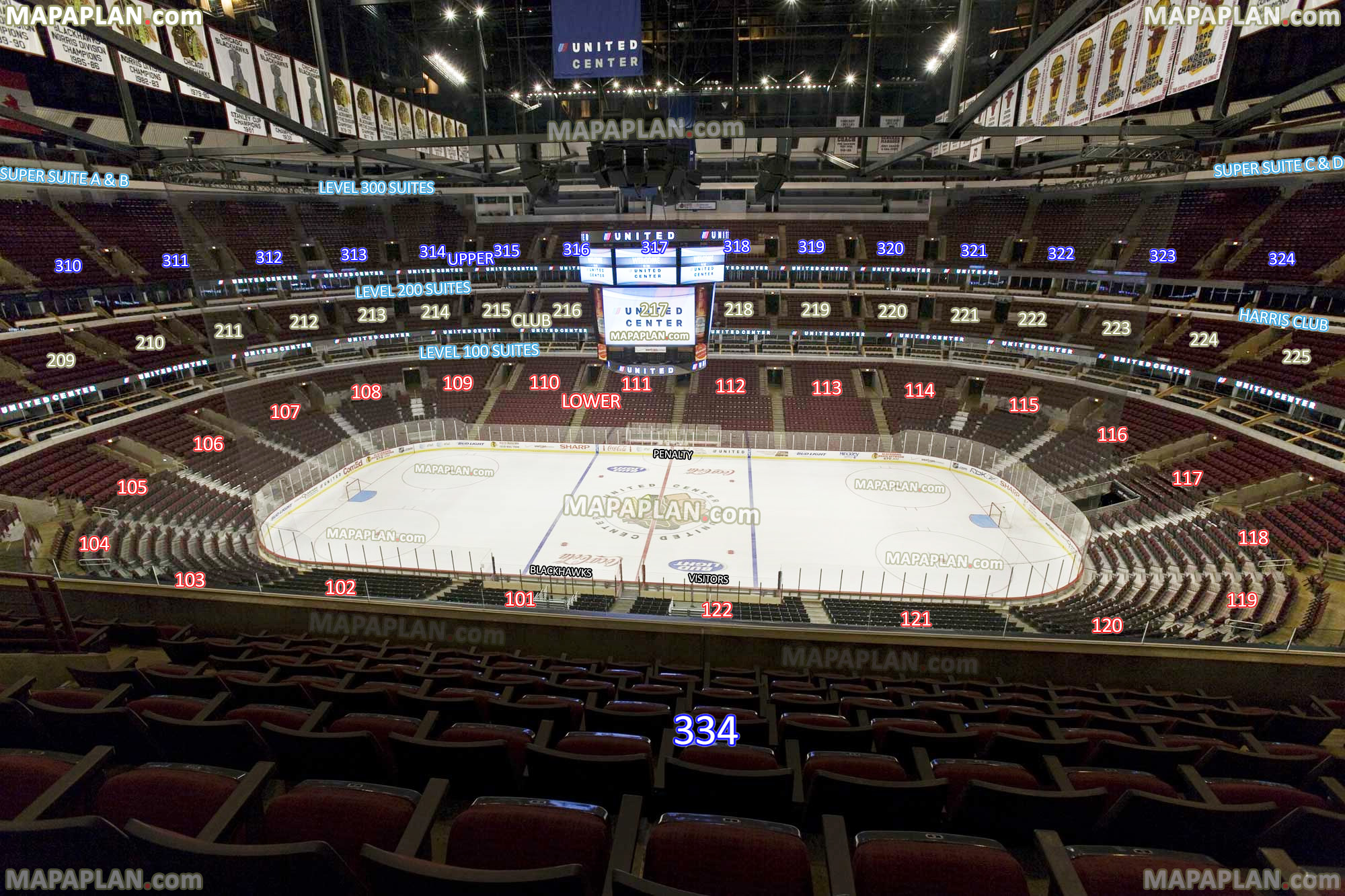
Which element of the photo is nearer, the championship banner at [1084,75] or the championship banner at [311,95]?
the championship banner at [1084,75]

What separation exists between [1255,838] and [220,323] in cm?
2126

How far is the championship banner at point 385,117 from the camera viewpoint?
400 inches

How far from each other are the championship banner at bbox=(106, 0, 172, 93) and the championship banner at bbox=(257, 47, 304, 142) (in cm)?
128

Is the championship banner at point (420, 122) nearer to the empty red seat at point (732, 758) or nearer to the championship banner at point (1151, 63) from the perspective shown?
the championship banner at point (1151, 63)

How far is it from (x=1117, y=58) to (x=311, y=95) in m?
12.3

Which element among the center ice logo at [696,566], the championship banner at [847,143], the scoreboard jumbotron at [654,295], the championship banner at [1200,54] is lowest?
the center ice logo at [696,566]

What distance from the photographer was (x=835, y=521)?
17.6m

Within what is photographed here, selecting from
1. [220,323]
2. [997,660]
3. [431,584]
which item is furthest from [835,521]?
[220,323]

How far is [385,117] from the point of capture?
1030 centimetres

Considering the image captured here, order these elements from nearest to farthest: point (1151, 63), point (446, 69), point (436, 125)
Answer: point (1151, 63)
point (446, 69)
point (436, 125)

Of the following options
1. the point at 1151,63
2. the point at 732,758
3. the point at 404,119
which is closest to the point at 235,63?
the point at 404,119

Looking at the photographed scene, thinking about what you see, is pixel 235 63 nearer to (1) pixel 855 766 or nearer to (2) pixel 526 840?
(2) pixel 526 840

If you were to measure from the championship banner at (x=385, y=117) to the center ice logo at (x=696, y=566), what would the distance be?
11.2 metres

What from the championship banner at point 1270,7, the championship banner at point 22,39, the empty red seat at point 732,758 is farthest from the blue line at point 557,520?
the championship banner at point 1270,7
